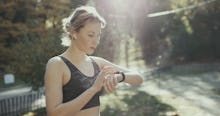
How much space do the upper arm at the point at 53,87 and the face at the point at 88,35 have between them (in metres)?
0.24

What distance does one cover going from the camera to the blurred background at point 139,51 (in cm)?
1131

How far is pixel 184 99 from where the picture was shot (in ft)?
39.2

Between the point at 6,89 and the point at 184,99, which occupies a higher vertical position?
the point at 184,99

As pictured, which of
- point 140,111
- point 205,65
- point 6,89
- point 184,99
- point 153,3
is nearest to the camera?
point 140,111

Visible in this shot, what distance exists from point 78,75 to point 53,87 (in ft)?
0.66

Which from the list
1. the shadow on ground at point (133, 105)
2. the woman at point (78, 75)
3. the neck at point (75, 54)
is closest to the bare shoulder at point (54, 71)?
the woman at point (78, 75)

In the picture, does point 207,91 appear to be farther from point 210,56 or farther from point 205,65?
point 210,56

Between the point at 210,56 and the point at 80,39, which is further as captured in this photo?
the point at 210,56

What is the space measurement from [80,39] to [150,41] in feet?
81.1

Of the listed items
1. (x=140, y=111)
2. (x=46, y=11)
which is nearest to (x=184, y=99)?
(x=140, y=111)

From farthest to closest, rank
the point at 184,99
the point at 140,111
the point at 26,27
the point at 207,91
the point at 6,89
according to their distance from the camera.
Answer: the point at 26,27 < the point at 6,89 < the point at 207,91 < the point at 184,99 < the point at 140,111

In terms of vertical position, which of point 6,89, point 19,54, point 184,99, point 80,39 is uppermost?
point 80,39

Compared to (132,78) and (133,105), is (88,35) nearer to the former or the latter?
(132,78)

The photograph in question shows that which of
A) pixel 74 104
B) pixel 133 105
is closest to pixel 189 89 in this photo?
pixel 133 105
